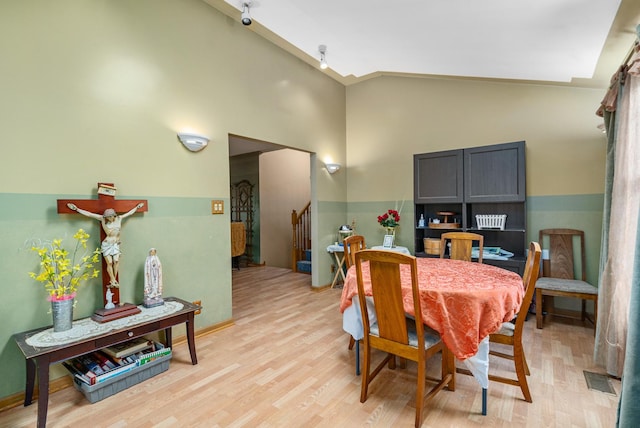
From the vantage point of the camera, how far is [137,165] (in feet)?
8.93

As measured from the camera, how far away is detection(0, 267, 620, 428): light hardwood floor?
6.22ft

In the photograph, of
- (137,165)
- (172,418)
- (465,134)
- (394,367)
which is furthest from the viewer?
(465,134)

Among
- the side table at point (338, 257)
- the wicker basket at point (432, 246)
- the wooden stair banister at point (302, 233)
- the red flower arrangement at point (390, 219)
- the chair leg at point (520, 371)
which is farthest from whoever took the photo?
the wooden stair banister at point (302, 233)

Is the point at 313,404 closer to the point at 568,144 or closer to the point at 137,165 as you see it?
the point at 137,165

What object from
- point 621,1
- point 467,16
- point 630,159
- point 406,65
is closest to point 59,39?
point 467,16

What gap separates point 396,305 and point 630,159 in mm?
→ 1990

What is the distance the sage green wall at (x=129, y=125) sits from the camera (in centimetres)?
212

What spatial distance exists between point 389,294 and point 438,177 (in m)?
2.82

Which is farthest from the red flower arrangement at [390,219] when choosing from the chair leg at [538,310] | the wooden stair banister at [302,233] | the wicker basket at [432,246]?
the wooden stair banister at [302,233]

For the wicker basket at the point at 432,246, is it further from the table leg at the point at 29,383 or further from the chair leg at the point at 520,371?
the table leg at the point at 29,383

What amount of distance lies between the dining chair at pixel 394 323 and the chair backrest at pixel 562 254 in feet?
8.11

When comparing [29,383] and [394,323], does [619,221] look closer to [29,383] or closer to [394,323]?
[394,323]

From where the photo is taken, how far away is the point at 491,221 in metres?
3.84

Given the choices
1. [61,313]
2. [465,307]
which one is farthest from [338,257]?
[61,313]
